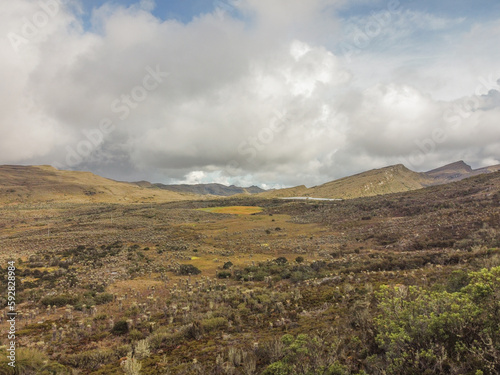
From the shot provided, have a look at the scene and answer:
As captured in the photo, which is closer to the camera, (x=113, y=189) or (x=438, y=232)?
(x=438, y=232)

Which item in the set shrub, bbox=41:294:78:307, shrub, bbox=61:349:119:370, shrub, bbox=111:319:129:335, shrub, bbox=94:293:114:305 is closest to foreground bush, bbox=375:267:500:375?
shrub, bbox=61:349:119:370

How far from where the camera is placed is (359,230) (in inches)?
1399

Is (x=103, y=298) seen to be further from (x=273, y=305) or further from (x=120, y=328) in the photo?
(x=273, y=305)

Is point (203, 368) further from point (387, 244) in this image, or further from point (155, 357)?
point (387, 244)

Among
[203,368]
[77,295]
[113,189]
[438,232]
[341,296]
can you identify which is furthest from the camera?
[113,189]

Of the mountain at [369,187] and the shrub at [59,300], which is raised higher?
the mountain at [369,187]

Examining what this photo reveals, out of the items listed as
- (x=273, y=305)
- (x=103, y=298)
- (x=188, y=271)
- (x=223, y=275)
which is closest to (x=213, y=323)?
(x=273, y=305)

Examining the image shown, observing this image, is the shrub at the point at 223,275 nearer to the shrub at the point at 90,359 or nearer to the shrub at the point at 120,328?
the shrub at the point at 120,328

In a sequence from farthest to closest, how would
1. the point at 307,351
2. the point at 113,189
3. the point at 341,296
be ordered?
1. the point at 113,189
2. the point at 341,296
3. the point at 307,351

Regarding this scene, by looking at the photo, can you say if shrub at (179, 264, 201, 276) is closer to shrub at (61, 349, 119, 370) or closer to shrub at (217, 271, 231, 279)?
shrub at (217, 271, 231, 279)

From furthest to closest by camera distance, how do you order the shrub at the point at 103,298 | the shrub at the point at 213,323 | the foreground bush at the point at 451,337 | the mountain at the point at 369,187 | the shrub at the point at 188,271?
1. the mountain at the point at 369,187
2. the shrub at the point at 188,271
3. the shrub at the point at 103,298
4. the shrub at the point at 213,323
5. the foreground bush at the point at 451,337

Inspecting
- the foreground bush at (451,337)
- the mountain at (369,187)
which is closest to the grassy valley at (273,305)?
the foreground bush at (451,337)

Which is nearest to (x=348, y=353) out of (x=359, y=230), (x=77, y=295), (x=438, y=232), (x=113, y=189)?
(x=77, y=295)

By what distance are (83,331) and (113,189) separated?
630 ft
